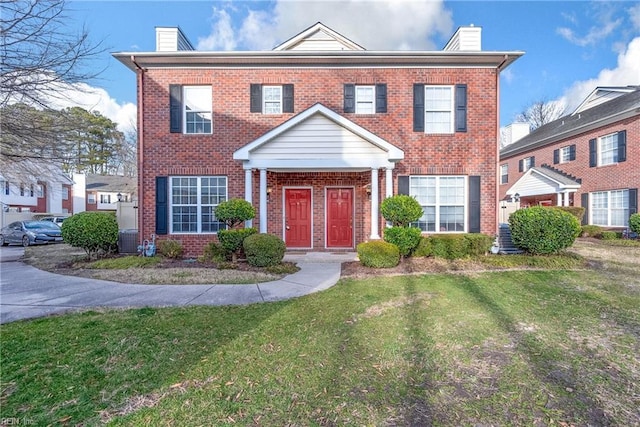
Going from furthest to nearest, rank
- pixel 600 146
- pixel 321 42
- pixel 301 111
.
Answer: pixel 600 146
pixel 321 42
pixel 301 111

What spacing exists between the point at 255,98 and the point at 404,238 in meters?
6.63

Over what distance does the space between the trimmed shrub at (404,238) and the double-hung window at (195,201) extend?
556 cm

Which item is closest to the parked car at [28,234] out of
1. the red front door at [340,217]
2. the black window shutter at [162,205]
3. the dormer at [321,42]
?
the black window shutter at [162,205]

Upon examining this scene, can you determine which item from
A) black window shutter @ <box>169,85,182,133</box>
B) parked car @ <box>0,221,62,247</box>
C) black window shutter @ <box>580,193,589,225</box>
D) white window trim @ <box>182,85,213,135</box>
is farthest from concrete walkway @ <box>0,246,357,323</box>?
black window shutter @ <box>580,193,589,225</box>

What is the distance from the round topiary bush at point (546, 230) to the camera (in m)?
8.17

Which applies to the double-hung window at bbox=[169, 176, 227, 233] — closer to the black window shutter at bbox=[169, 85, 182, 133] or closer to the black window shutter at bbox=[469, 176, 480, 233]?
the black window shutter at bbox=[169, 85, 182, 133]

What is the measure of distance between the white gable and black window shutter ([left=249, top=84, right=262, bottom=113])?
1819mm

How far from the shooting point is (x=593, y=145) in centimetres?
1664

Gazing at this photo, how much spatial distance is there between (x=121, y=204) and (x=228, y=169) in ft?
16.7

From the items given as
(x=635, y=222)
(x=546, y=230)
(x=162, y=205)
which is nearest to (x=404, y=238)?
(x=546, y=230)

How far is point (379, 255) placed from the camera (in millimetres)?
7688

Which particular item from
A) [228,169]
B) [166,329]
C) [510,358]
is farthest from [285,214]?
[510,358]

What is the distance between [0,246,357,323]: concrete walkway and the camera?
16.0ft

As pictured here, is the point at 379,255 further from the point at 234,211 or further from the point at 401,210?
the point at 234,211
